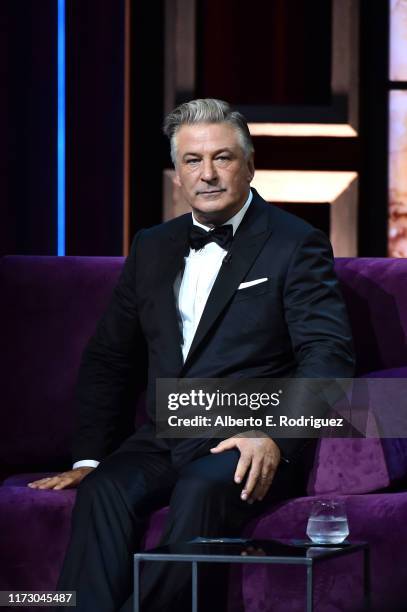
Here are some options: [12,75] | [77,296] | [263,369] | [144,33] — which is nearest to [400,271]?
[263,369]

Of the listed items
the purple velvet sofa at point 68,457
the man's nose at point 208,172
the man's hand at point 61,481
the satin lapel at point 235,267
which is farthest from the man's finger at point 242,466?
the man's nose at point 208,172

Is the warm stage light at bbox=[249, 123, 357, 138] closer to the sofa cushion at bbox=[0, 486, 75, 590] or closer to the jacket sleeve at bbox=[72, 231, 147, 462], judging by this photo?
the jacket sleeve at bbox=[72, 231, 147, 462]

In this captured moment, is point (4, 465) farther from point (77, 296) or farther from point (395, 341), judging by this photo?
point (395, 341)

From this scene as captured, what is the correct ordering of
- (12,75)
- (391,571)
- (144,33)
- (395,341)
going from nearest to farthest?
1. (391,571)
2. (395,341)
3. (12,75)
4. (144,33)

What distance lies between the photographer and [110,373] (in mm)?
2945

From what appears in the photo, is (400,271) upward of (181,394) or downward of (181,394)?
upward

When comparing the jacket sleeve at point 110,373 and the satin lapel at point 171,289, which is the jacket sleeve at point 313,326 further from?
the jacket sleeve at point 110,373

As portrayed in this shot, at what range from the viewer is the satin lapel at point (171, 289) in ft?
8.95

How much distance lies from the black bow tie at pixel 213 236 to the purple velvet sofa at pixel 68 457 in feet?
1.21

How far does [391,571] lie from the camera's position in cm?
238

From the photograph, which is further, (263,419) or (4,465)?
(4,465)

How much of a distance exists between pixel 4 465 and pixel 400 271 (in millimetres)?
1149

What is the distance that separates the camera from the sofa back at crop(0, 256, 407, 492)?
9.80 feet

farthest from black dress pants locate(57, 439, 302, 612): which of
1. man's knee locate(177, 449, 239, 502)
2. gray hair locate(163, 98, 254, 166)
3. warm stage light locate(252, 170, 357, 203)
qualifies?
warm stage light locate(252, 170, 357, 203)
